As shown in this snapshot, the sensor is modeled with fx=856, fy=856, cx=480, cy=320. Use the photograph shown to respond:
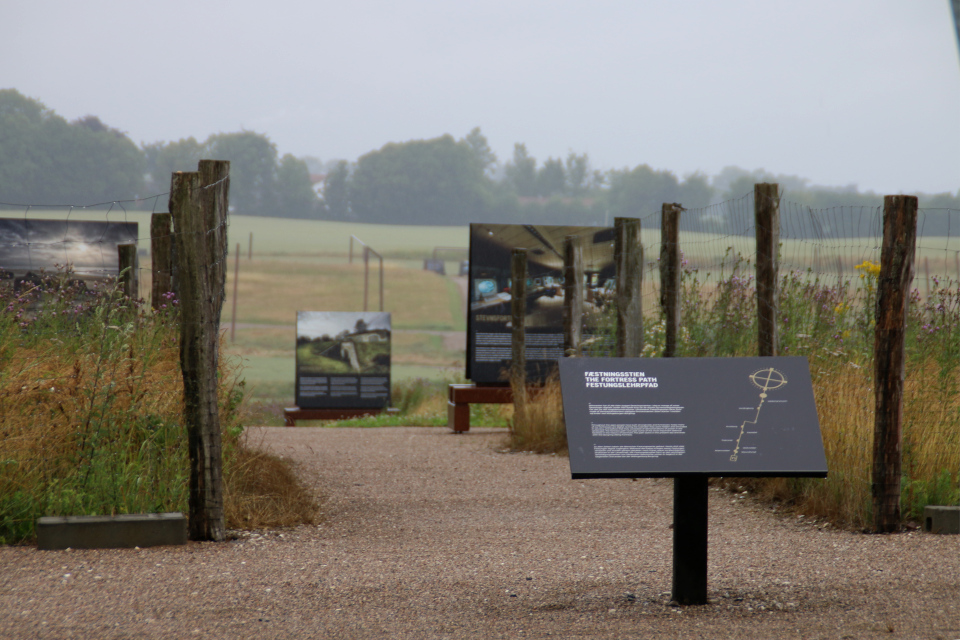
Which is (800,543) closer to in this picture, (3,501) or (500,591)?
(500,591)

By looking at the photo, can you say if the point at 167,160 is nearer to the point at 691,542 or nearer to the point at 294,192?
the point at 294,192

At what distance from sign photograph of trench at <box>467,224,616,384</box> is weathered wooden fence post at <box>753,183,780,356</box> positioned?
5.86 m

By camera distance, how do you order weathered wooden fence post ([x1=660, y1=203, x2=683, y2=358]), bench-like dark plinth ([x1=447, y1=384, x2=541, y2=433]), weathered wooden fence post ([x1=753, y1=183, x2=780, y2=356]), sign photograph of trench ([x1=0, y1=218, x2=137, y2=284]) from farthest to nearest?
sign photograph of trench ([x1=0, y1=218, x2=137, y2=284]) → bench-like dark plinth ([x1=447, y1=384, x2=541, y2=433]) → weathered wooden fence post ([x1=660, y1=203, x2=683, y2=358]) → weathered wooden fence post ([x1=753, y1=183, x2=780, y2=356])

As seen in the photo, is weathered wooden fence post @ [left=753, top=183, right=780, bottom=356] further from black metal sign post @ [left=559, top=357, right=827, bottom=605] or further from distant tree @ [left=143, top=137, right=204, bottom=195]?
distant tree @ [left=143, top=137, right=204, bottom=195]

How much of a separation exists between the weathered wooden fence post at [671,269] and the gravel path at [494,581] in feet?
5.87

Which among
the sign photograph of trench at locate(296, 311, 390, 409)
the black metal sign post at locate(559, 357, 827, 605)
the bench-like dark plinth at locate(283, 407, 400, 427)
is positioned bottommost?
the bench-like dark plinth at locate(283, 407, 400, 427)

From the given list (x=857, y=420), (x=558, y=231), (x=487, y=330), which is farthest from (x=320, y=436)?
(x=857, y=420)

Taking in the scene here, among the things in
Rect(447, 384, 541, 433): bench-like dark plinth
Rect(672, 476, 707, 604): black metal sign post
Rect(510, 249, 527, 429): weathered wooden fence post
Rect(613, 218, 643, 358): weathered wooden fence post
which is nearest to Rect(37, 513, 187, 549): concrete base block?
Rect(672, 476, 707, 604): black metal sign post

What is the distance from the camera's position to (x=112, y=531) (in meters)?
4.45

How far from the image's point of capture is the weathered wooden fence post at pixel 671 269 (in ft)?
23.9

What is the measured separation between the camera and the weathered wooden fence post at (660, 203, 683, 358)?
7.30m

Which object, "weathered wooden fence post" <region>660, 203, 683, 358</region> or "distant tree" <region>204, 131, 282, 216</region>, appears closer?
"weathered wooden fence post" <region>660, 203, 683, 358</region>

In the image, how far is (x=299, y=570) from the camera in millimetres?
4102

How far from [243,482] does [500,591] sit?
2.29 meters
